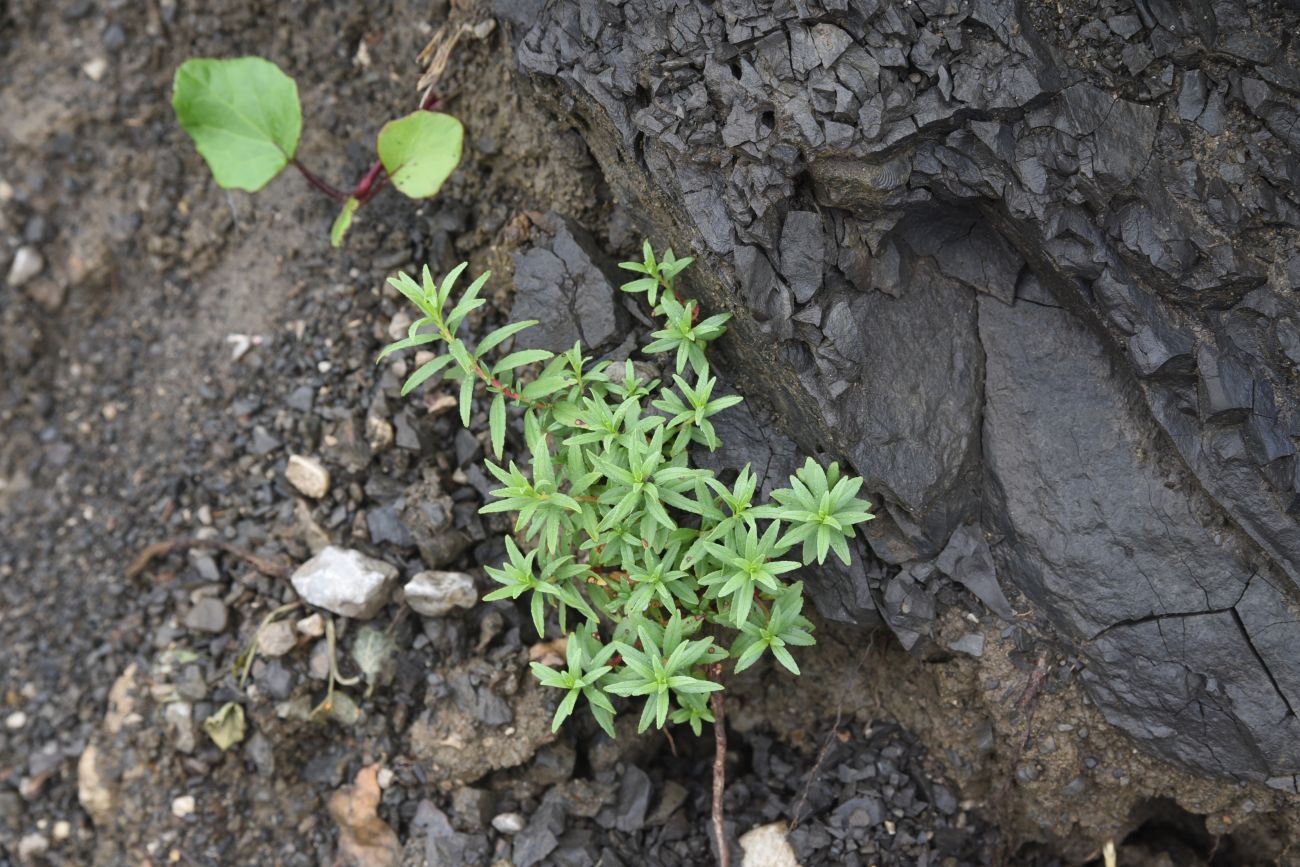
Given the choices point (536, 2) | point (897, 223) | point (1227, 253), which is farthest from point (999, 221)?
point (536, 2)

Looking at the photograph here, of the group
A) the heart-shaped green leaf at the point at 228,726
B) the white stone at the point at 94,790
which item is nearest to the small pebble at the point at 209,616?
the heart-shaped green leaf at the point at 228,726

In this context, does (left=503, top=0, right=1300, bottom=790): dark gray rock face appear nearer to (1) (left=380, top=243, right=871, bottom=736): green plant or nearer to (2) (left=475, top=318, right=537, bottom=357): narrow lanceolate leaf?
(1) (left=380, top=243, right=871, bottom=736): green plant

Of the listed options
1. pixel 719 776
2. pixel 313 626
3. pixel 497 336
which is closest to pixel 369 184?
pixel 497 336

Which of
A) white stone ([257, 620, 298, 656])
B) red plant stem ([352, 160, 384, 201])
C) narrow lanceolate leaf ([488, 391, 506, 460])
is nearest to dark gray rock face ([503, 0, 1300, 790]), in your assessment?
narrow lanceolate leaf ([488, 391, 506, 460])

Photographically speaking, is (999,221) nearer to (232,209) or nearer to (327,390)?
(327,390)

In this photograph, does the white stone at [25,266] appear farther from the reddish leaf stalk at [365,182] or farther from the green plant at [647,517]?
the green plant at [647,517]

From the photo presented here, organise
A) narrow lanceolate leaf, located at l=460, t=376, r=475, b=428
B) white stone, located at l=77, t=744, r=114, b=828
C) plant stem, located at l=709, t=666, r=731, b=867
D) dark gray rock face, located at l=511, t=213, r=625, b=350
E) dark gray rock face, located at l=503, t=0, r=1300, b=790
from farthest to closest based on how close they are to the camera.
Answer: white stone, located at l=77, t=744, r=114, b=828 → dark gray rock face, located at l=511, t=213, r=625, b=350 → plant stem, located at l=709, t=666, r=731, b=867 → narrow lanceolate leaf, located at l=460, t=376, r=475, b=428 → dark gray rock face, located at l=503, t=0, r=1300, b=790
